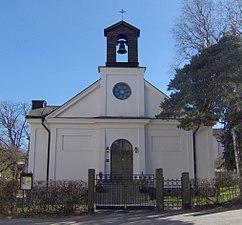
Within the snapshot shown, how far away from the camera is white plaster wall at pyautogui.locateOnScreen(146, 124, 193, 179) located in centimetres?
2028

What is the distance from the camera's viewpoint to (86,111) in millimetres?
20781

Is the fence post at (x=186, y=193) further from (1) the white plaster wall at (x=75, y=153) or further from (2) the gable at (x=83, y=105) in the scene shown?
(2) the gable at (x=83, y=105)

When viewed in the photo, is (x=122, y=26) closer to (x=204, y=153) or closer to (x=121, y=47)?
(x=121, y=47)

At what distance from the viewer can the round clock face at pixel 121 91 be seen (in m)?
21.0

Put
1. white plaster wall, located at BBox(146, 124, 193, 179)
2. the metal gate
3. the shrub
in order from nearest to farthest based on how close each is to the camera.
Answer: the shrub
the metal gate
white plaster wall, located at BBox(146, 124, 193, 179)

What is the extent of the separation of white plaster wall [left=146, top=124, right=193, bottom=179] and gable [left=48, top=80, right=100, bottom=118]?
152 inches

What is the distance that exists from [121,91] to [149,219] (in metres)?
11.8

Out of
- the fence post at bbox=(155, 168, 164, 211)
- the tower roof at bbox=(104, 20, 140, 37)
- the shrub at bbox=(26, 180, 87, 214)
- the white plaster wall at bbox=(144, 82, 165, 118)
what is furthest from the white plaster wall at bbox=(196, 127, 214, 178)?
the shrub at bbox=(26, 180, 87, 214)

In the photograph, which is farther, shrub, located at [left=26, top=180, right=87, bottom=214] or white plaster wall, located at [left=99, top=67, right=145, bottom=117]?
white plaster wall, located at [left=99, top=67, right=145, bottom=117]

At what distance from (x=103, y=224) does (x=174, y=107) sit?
24.9ft

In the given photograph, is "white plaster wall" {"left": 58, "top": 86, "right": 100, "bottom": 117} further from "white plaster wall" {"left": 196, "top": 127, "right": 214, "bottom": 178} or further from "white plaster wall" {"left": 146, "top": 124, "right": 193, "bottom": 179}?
"white plaster wall" {"left": 196, "top": 127, "right": 214, "bottom": 178}

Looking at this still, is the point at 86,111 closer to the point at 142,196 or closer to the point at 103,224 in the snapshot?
the point at 142,196

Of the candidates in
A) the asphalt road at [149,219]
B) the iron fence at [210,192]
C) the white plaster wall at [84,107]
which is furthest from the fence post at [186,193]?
the white plaster wall at [84,107]

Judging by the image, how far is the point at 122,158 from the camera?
65.4 ft
